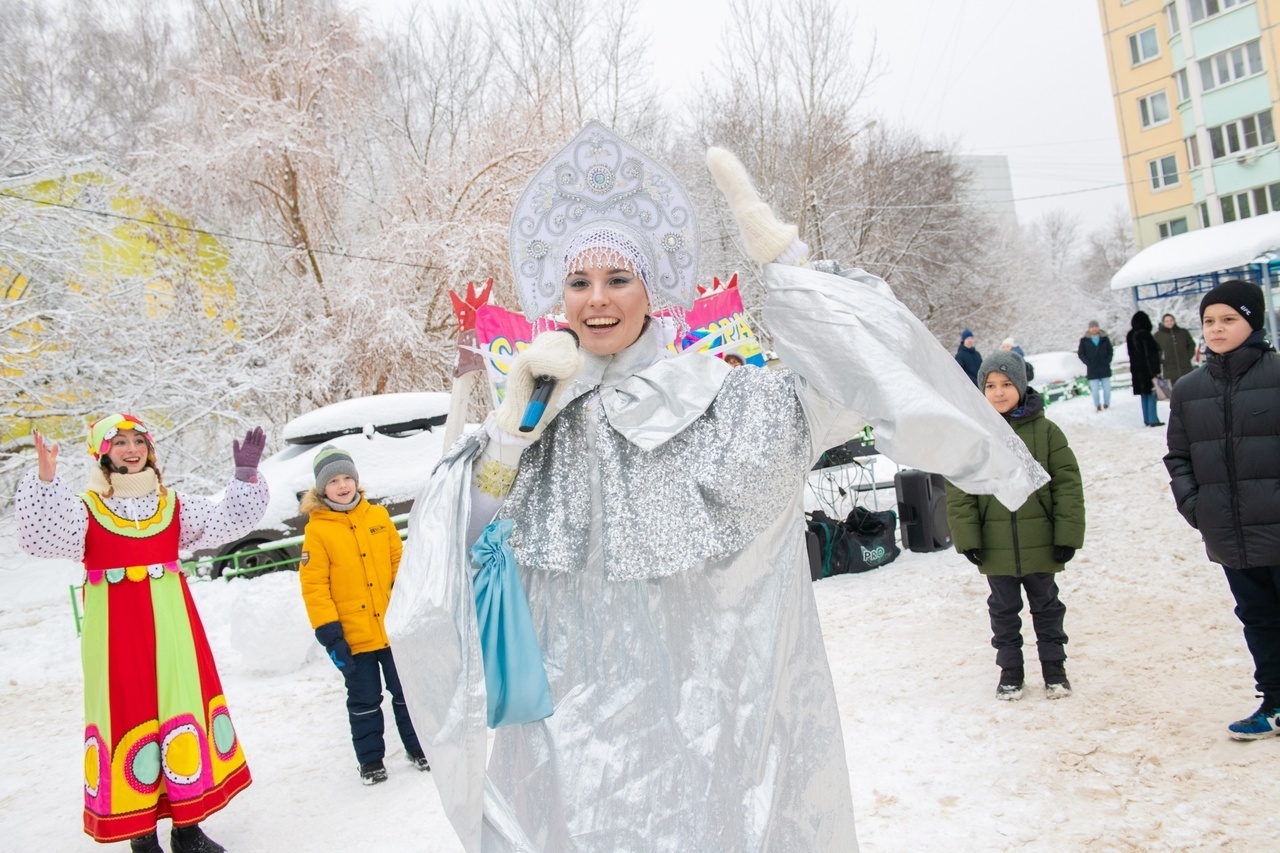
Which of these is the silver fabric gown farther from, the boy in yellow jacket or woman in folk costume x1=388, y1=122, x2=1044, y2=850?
the boy in yellow jacket

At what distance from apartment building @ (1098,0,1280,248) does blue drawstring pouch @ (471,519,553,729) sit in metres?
31.7

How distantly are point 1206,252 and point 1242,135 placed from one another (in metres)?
17.0

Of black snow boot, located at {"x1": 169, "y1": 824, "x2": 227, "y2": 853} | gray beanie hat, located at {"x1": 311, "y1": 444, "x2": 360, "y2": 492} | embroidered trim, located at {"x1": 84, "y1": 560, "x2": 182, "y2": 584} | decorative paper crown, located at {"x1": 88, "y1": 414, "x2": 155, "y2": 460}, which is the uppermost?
decorative paper crown, located at {"x1": 88, "y1": 414, "x2": 155, "y2": 460}

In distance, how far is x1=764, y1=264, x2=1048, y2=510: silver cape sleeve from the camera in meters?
1.62

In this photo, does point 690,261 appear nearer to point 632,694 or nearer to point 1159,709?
point 632,694

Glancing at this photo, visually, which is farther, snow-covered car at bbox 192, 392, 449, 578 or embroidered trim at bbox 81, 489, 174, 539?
snow-covered car at bbox 192, 392, 449, 578

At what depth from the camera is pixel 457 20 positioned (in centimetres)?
2056

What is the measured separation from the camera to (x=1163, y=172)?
32.5 metres

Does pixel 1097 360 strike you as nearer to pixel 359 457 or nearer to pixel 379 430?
pixel 379 430

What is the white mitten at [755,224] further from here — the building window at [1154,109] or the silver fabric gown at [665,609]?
the building window at [1154,109]

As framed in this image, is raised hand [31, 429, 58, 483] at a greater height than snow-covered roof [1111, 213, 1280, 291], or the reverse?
snow-covered roof [1111, 213, 1280, 291]

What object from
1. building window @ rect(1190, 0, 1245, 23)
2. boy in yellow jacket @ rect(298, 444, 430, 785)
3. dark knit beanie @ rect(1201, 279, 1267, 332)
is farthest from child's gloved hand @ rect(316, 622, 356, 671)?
building window @ rect(1190, 0, 1245, 23)

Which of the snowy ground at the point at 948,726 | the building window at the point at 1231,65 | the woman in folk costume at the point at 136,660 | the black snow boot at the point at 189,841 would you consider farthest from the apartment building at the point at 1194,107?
the black snow boot at the point at 189,841

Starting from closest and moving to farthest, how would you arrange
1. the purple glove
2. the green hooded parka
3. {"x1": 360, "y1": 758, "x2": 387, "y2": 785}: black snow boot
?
the purple glove
the green hooded parka
{"x1": 360, "y1": 758, "x2": 387, "y2": 785}: black snow boot
